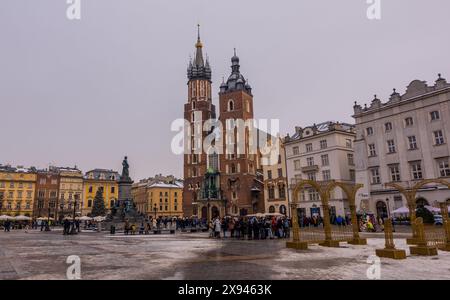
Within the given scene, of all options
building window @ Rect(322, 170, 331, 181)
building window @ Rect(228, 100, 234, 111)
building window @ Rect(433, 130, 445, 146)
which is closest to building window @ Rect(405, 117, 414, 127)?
building window @ Rect(433, 130, 445, 146)

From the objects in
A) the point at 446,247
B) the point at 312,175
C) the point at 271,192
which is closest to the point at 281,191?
the point at 271,192

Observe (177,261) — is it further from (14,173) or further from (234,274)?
(14,173)

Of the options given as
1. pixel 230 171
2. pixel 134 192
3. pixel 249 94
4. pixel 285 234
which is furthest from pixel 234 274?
pixel 134 192

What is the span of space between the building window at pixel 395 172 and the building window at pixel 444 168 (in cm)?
470

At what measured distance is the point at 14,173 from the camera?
292 feet

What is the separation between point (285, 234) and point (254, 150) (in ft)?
167

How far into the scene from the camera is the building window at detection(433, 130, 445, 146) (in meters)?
37.2

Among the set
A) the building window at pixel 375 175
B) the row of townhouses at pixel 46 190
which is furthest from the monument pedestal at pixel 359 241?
the row of townhouses at pixel 46 190

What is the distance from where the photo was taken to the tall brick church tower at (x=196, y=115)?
266 ft

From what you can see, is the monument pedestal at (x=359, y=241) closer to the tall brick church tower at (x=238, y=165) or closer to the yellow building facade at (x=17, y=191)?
the tall brick church tower at (x=238, y=165)

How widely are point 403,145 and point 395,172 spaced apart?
136 inches

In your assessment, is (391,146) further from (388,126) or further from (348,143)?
(348,143)

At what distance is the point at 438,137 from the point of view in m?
37.6

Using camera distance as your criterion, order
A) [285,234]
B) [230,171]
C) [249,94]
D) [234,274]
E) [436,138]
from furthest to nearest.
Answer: [249,94] < [230,171] < [436,138] < [285,234] < [234,274]
